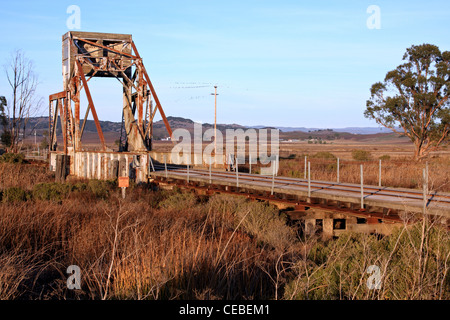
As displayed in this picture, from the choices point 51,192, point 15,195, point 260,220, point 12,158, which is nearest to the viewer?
point 260,220

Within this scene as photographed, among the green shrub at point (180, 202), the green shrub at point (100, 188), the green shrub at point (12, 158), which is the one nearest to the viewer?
the green shrub at point (180, 202)

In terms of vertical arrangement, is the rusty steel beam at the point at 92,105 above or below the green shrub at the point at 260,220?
above

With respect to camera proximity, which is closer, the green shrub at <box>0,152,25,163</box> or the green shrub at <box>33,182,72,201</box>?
the green shrub at <box>33,182,72,201</box>

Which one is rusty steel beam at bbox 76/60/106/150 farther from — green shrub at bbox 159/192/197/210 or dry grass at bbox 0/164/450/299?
dry grass at bbox 0/164/450/299

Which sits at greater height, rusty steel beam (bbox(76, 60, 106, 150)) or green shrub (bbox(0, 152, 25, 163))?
rusty steel beam (bbox(76, 60, 106, 150))

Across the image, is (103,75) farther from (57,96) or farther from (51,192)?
(51,192)

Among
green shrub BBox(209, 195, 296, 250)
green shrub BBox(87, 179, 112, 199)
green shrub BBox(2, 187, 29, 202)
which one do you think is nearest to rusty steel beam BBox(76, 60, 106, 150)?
green shrub BBox(87, 179, 112, 199)

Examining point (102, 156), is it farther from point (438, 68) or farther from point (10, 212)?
point (438, 68)

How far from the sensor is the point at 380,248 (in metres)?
8.27

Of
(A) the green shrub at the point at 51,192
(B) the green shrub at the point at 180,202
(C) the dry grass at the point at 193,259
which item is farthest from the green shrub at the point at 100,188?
(C) the dry grass at the point at 193,259

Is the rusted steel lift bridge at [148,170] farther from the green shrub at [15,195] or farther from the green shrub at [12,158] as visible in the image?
the green shrub at [15,195]

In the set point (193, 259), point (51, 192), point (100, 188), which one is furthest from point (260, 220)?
point (100, 188)
